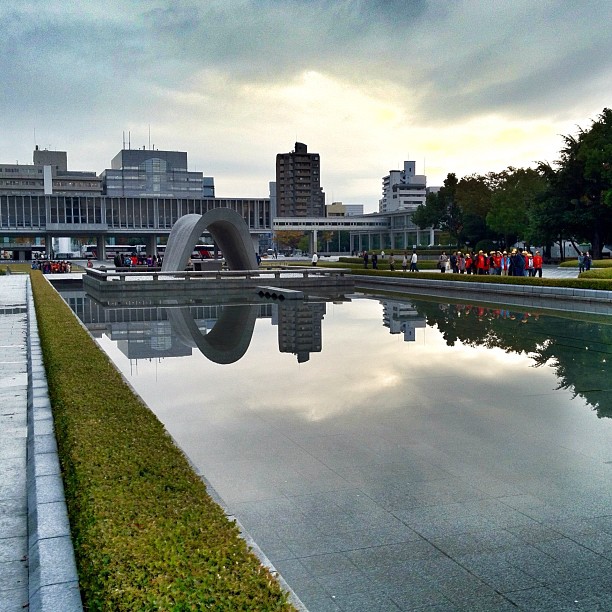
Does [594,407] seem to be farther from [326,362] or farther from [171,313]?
[171,313]

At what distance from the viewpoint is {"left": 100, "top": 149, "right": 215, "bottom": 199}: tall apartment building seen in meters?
106

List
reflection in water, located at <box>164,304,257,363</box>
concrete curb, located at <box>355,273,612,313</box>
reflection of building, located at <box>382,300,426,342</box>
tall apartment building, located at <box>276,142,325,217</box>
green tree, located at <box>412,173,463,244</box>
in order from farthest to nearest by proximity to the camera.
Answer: tall apartment building, located at <box>276,142,325,217</box>
green tree, located at <box>412,173,463,244</box>
concrete curb, located at <box>355,273,612,313</box>
reflection of building, located at <box>382,300,426,342</box>
reflection in water, located at <box>164,304,257,363</box>

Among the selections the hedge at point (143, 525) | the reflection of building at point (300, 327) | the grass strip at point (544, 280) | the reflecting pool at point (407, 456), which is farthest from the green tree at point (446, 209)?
the hedge at point (143, 525)

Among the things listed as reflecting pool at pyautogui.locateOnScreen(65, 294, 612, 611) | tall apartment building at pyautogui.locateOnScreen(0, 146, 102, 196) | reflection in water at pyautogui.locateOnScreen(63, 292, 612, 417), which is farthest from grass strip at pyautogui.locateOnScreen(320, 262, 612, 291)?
tall apartment building at pyautogui.locateOnScreen(0, 146, 102, 196)

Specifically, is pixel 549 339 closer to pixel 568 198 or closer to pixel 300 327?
pixel 300 327

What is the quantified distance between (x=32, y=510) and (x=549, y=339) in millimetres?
11930

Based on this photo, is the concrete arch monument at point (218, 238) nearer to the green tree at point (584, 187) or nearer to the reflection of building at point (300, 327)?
the reflection of building at point (300, 327)

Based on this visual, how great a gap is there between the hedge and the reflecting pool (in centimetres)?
58

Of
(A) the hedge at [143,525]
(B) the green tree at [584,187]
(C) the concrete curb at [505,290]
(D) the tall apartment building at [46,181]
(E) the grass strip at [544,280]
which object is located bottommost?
(A) the hedge at [143,525]

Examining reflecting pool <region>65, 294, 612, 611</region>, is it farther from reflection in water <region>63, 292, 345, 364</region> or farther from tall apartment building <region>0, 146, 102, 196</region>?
tall apartment building <region>0, 146, 102, 196</region>

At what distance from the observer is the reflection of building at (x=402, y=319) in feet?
51.1

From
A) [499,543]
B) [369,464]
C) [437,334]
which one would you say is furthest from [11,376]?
[437,334]

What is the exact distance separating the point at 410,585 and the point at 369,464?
7.05 feet

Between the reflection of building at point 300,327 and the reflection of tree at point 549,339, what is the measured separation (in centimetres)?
301
